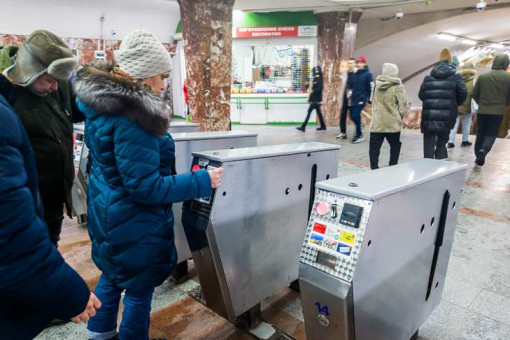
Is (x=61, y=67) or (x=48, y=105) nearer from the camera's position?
(x=61, y=67)

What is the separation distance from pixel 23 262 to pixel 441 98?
4680mm

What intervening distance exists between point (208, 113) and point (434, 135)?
117 inches

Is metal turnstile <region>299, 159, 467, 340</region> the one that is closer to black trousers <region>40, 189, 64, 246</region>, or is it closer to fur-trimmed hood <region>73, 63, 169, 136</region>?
fur-trimmed hood <region>73, 63, 169, 136</region>

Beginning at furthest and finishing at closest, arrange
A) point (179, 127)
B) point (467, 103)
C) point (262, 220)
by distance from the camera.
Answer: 1. point (467, 103)
2. point (179, 127)
3. point (262, 220)

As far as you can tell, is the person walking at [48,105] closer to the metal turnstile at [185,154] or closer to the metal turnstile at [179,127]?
the metal turnstile at [185,154]

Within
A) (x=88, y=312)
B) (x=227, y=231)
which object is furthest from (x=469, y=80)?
(x=88, y=312)

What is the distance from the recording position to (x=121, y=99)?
1.21 m

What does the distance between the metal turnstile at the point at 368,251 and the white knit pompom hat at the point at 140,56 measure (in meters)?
0.81

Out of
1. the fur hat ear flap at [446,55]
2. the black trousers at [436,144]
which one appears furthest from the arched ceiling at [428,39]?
the black trousers at [436,144]

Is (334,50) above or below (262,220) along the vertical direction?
above

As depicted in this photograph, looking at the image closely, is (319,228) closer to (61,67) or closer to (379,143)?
(61,67)

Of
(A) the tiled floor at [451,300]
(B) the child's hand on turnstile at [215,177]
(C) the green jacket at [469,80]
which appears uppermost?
(C) the green jacket at [469,80]

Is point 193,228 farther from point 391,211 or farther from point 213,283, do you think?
point 391,211

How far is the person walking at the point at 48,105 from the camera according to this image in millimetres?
1504
